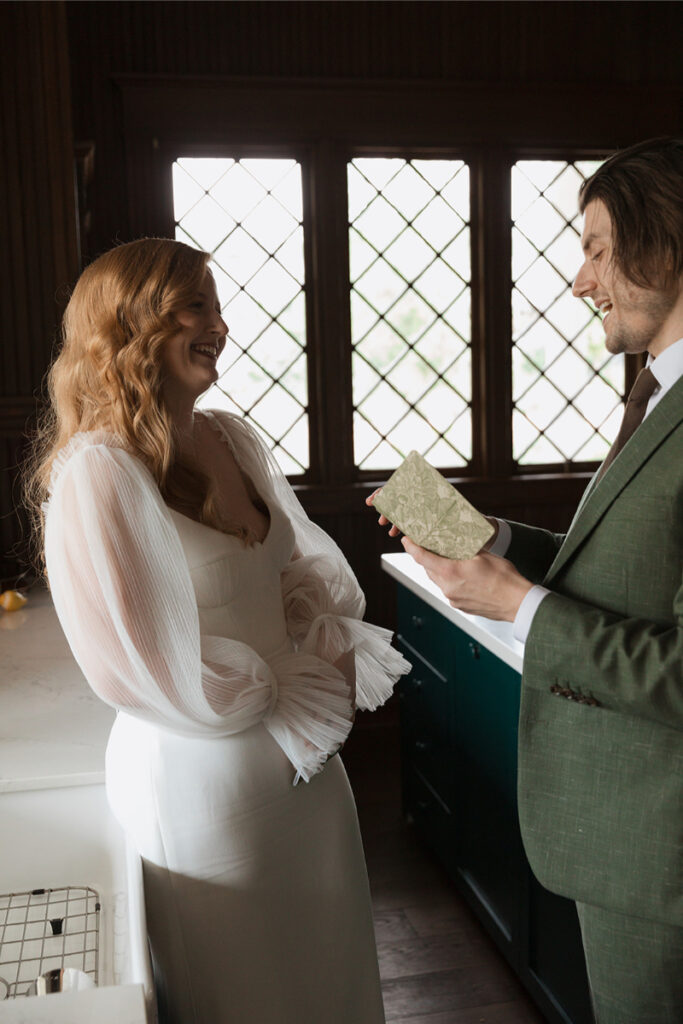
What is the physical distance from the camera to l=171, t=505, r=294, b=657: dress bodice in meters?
1.48

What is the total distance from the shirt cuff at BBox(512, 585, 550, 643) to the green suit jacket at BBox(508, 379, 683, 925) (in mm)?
21

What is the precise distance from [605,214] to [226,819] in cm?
108

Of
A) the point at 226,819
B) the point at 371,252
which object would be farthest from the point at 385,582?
the point at 226,819

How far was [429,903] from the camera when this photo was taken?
111 inches

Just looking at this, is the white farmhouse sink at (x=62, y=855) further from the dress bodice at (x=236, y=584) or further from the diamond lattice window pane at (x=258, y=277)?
the diamond lattice window pane at (x=258, y=277)

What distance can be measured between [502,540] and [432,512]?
0.24m

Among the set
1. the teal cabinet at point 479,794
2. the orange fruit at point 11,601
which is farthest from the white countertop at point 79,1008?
the orange fruit at point 11,601

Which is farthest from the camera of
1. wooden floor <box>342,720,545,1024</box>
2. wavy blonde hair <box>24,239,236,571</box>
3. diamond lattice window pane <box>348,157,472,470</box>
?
diamond lattice window pane <box>348,157,472,470</box>

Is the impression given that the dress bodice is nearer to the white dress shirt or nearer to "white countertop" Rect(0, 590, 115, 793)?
"white countertop" Rect(0, 590, 115, 793)

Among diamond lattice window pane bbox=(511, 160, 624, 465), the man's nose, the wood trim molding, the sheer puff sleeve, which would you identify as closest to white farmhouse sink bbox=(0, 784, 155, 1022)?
the sheer puff sleeve

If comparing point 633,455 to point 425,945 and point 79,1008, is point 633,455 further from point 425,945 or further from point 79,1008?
point 425,945

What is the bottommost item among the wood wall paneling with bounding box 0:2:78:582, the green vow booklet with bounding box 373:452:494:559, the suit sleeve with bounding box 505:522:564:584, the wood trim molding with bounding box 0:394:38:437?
the suit sleeve with bounding box 505:522:564:584

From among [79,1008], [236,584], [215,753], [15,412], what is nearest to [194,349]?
[236,584]

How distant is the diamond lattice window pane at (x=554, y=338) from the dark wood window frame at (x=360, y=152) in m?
0.08
